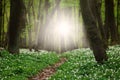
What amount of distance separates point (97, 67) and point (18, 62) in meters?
6.31

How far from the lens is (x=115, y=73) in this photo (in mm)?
13984

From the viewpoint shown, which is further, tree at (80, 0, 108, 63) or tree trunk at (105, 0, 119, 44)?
tree trunk at (105, 0, 119, 44)

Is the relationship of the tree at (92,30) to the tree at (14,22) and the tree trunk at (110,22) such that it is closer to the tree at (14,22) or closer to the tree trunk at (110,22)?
the tree at (14,22)

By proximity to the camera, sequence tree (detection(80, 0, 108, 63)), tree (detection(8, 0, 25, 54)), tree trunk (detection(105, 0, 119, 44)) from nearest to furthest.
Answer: tree (detection(80, 0, 108, 63)) → tree (detection(8, 0, 25, 54)) → tree trunk (detection(105, 0, 119, 44))

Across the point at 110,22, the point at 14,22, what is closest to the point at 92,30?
the point at 14,22

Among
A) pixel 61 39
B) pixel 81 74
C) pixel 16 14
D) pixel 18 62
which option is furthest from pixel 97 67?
pixel 61 39

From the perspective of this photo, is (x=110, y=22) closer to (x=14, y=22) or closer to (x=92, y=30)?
(x=14, y=22)

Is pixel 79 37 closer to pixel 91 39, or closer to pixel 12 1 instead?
pixel 12 1

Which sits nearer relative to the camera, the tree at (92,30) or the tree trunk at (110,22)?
the tree at (92,30)

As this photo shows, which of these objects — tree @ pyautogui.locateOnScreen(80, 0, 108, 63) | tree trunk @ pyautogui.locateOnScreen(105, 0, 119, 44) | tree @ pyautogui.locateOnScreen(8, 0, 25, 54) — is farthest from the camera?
tree trunk @ pyautogui.locateOnScreen(105, 0, 119, 44)

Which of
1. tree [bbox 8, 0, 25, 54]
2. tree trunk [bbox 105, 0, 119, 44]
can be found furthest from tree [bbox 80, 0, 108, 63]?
tree trunk [bbox 105, 0, 119, 44]

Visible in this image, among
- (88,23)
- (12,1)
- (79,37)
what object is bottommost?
(79,37)

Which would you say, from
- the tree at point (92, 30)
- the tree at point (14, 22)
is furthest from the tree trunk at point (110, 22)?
the tree at point (92, 30)

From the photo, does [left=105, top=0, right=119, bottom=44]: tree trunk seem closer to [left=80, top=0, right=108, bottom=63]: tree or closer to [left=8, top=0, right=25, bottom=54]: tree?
[left=8, top=0, right=25, bottom=54]: tree
